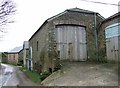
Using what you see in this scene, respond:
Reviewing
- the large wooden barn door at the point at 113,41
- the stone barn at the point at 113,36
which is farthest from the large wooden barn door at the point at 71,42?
the large wooden barn door at the point at 113,41

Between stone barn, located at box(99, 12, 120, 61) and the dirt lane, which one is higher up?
stone barn, located at box(99, 12, 120, 61)

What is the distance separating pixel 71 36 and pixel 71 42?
571mm

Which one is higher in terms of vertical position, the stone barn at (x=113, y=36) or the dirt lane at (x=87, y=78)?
the stone barn at (x=113, y=36)

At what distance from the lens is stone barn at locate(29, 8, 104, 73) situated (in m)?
20.1

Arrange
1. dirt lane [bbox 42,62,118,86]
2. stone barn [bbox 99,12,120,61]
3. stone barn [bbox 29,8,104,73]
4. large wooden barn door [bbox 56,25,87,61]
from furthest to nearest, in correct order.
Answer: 1. large wooden barn door [bbox 56,25,87,61]
2. stone barn [bbox 29,8,104,73]
3. stone barn [bbox 99,12,120,61]
4. dirt lane [bbox 42,62,118,86]

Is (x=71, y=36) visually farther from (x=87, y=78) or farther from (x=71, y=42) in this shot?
(x=87, y=78)

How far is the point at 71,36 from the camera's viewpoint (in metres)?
21.1

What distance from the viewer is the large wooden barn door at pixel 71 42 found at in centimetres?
2050

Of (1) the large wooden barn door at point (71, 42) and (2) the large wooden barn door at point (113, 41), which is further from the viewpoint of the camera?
(1) the large wooden barn door at point (71, 42)

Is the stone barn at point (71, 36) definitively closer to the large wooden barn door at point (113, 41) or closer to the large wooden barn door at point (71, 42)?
the large wooden barn door at point (71, 42)

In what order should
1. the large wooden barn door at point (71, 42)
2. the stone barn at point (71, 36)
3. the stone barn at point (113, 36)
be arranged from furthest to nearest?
the large wooden barn door at point (71, 42) < the stone barn at point (71, 36) < the stone barn at point (113, 36)

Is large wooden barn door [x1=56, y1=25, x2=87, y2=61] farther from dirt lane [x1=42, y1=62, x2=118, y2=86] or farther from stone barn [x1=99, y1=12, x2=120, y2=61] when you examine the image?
dirt lane [x1=42, y1=62, x2=118, y2=86]

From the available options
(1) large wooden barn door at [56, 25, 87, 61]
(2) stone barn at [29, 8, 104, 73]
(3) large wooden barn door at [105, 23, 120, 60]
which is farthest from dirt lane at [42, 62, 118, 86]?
(1) large wooden barn door at [56, 25, 87, 61]

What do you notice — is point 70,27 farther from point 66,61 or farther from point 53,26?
point 66,61
